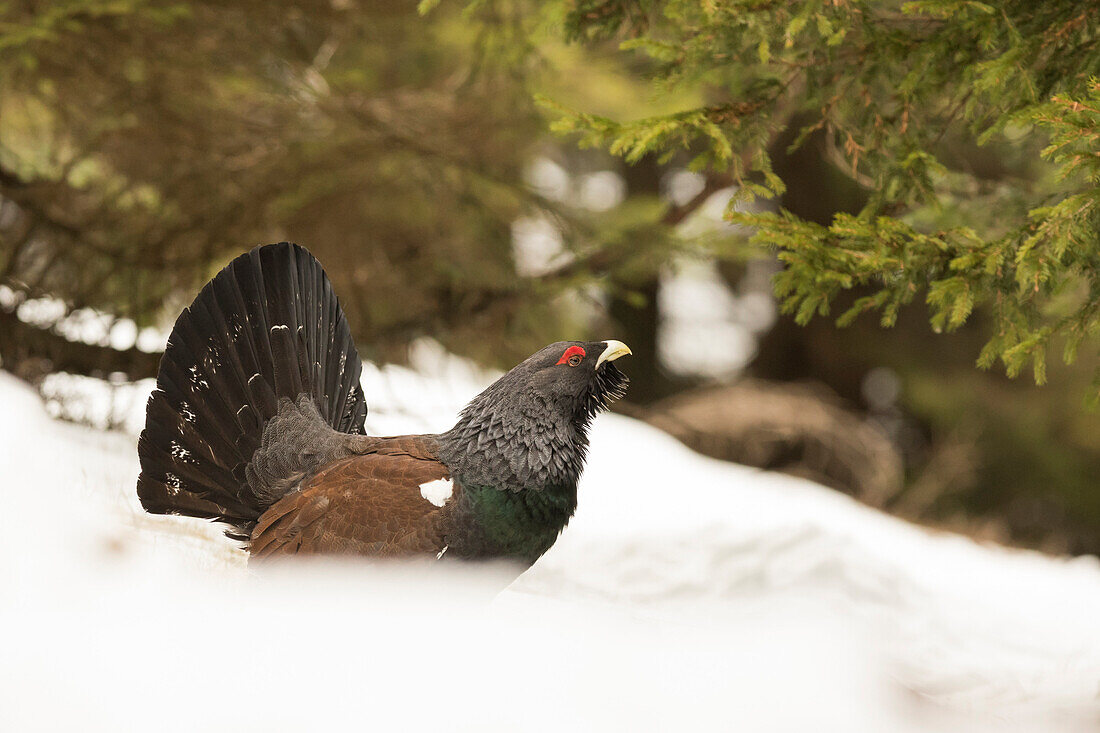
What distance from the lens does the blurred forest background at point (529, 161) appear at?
9.73 feet

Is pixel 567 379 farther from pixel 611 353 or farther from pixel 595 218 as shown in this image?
pixel 595 218

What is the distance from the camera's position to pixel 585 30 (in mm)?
3758

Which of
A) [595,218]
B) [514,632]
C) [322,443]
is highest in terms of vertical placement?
[595,218]

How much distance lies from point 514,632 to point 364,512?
673 millimetres

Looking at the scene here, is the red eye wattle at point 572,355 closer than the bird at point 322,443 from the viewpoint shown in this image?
No

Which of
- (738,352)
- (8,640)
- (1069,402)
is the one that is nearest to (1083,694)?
(8,640)

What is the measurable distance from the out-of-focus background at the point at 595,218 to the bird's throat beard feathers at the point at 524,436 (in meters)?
0.65

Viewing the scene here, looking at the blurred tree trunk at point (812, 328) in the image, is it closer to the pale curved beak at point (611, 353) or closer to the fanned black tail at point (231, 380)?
the pale curved beak at point (611, 353)

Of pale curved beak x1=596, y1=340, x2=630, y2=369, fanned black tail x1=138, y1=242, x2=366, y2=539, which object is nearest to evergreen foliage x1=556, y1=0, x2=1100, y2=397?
pale curved beak x1=596, y1=340, x2=630, y2=369

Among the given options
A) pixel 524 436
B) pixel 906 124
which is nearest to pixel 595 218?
pixel 906 124

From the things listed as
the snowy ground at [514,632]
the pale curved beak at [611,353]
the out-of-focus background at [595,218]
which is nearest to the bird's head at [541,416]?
the pale curved beak at [611,353]

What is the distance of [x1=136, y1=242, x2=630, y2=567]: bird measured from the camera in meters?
3.12

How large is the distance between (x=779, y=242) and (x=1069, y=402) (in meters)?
9.81

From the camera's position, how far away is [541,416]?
10.5ft
